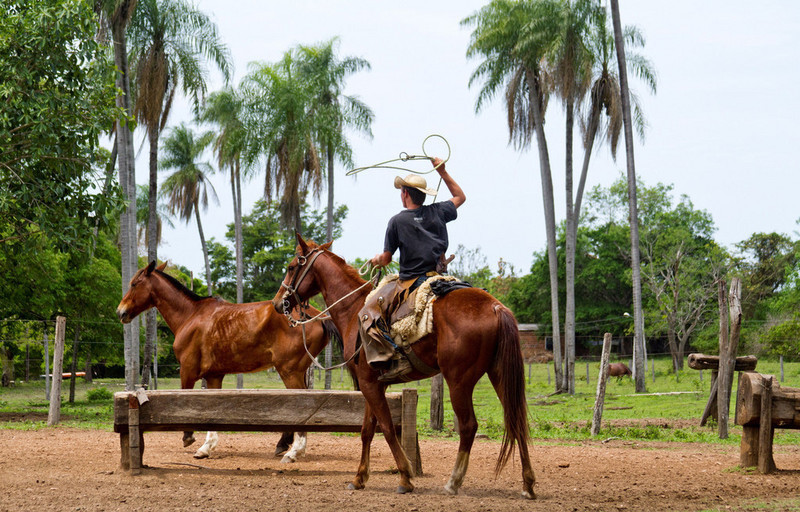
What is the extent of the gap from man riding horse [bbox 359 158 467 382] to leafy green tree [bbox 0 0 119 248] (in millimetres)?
8373

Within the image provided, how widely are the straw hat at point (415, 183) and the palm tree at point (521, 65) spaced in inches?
966

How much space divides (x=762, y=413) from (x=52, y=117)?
40.2ft

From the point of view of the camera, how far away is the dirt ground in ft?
22.0

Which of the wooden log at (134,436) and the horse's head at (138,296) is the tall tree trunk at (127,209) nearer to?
the horse's head at (138,296)

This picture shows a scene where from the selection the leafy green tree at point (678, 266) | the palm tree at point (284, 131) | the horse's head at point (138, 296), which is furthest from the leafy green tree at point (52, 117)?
the leafy green tree at point (678, 266)

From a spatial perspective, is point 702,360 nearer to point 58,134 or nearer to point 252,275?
point 58,134

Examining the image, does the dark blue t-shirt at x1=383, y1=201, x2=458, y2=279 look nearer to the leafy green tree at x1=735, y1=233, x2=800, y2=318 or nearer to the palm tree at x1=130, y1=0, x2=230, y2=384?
the palm tree at x1=130, y1=0, x2=230, y2=384

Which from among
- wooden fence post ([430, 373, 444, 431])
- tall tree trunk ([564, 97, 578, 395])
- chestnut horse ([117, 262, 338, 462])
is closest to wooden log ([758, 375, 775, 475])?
chestnut horse ([117, 262, 338, 462])

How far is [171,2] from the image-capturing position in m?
26.2

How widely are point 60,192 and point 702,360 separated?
12.5 metres

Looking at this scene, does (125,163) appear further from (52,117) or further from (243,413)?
(243,413)

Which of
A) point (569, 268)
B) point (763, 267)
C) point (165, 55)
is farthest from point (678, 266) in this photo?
point (165, 55)

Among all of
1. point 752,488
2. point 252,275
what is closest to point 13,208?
point 752,488

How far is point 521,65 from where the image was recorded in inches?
1291
